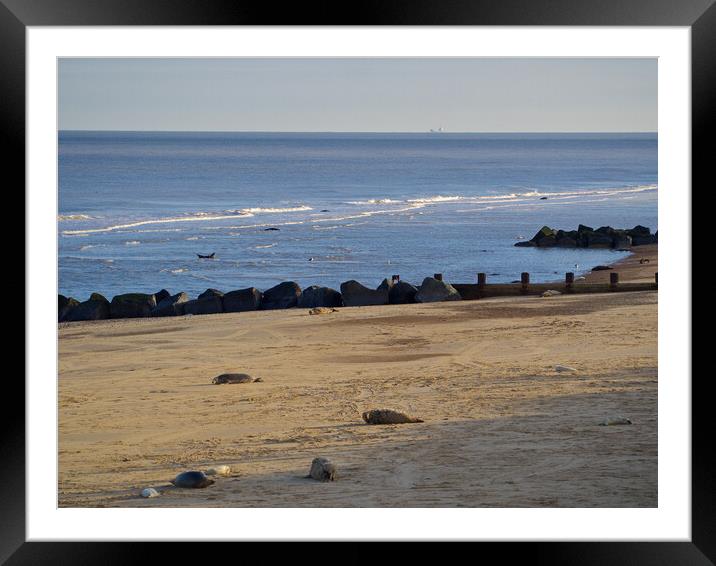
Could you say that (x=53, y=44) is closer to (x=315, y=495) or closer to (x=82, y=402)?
(x=315, y=495)

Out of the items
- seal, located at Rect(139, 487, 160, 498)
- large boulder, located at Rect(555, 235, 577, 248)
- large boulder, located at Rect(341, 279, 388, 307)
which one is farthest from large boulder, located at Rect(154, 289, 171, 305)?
large boulder, located at Rect(555, 235, 577, 248)

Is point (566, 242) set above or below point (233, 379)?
above

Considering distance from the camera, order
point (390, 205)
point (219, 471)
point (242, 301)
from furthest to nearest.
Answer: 1. point (390, 205)
2. point (242, 301)
3. point (219, 471)

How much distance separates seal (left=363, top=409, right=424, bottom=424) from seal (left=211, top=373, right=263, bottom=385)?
1.77m

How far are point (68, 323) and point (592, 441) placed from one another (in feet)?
27.0

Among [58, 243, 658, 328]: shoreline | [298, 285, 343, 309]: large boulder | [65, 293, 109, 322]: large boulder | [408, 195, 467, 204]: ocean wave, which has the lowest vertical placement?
[65, 293, 109, 322]: large boulder

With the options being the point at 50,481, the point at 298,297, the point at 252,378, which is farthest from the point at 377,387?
the point at 298,297

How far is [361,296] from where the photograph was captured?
13.9 m

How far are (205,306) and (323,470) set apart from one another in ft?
27.0

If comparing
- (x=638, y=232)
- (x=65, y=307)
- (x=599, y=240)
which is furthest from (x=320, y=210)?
(x=65, y=307)

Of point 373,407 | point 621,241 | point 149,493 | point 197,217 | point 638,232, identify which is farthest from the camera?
point 197,217

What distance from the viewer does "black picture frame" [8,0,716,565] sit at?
414cm

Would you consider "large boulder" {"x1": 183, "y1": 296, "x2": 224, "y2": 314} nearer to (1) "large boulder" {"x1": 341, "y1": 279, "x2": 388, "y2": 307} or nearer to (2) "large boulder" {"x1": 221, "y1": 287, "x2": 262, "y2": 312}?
(2) "large boulder" {"x1": 221, "y1": 287, "x2": 262, "y2": 312}

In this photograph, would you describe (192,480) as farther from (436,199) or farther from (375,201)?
(436,199)
